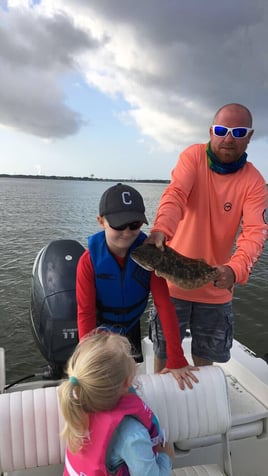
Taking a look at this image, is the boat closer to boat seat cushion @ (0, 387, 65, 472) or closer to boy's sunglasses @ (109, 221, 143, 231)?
boat seat cushion @ (0, 387, 65, 472)

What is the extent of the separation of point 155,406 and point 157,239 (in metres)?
1.13

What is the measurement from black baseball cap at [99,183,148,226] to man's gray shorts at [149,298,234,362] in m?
0.98

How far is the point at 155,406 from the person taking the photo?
2576mm

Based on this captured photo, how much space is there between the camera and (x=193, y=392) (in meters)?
2.66

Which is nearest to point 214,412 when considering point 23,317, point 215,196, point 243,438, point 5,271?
point 243,438

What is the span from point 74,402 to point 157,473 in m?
0.54

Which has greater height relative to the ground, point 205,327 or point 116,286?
point 116,286

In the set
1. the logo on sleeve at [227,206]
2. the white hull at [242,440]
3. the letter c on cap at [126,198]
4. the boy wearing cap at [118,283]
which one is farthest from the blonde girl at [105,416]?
the logo on sleeve at [227,206]

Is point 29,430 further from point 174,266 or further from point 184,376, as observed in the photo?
point 174,266

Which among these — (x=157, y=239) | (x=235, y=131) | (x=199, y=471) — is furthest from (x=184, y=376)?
(x=235, y=131)

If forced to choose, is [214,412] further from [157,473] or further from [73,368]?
[73,368]

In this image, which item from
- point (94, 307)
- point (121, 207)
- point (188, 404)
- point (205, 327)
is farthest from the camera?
point (205, 327)

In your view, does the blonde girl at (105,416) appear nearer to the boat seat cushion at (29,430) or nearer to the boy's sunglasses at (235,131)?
the boat seat cushion at (29,430)

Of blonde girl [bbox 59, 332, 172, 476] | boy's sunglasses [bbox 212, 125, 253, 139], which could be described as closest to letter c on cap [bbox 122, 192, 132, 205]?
boy's sunglasses [bbox 212, 125, 253, 139]
